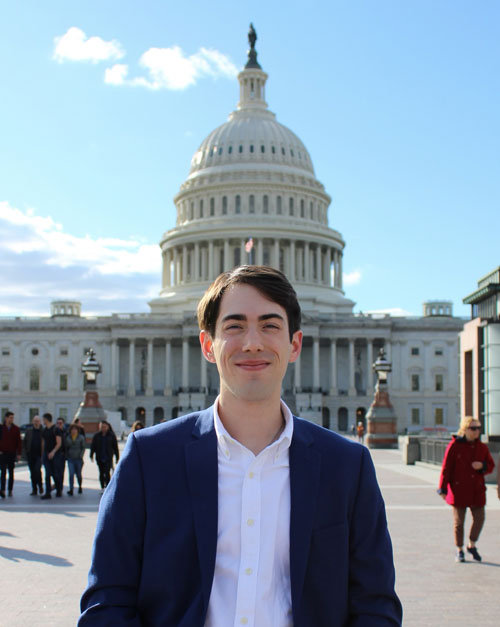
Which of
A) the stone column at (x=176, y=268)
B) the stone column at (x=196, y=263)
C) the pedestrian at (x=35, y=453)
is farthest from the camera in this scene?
the stone column at (x=176, y=268)

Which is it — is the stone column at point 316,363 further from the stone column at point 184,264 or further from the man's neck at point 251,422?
the man's neck at point 251,422

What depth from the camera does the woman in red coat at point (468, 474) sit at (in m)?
14.2

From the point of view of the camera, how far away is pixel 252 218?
115 metres

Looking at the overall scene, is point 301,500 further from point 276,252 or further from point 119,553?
point 276,252

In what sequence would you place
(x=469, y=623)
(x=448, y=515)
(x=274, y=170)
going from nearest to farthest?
(x=469, y=623)
(x=448, y=515)
(x=274, y=170)

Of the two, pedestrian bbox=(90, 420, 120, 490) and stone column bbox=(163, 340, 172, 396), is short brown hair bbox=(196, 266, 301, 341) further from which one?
stone column bbox=(163, 340, 172, 396)

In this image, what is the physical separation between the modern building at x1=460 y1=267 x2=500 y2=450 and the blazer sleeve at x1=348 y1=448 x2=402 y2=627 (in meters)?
24.2

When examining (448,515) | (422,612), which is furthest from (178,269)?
(422,612)

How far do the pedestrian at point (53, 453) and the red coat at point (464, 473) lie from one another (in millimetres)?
13091

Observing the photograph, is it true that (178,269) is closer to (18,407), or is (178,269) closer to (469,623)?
(18,407)

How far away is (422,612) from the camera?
1032 centimetres

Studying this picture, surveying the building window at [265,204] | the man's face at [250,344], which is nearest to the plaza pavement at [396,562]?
the man's face at [250,344]

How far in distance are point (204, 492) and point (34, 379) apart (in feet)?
352

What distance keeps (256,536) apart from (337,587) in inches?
18.7
